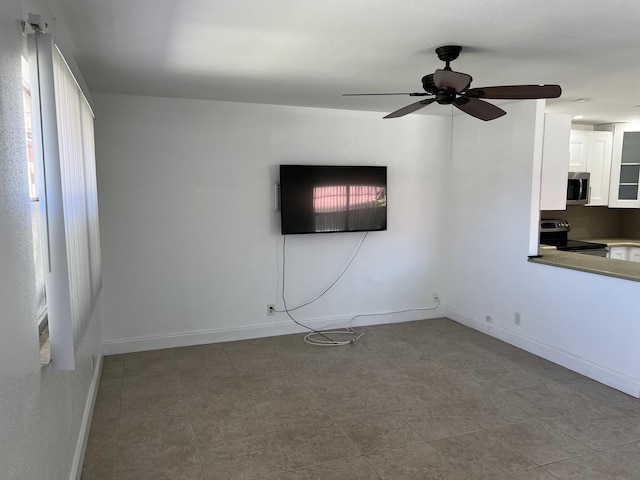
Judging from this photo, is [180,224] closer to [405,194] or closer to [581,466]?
[405,194]

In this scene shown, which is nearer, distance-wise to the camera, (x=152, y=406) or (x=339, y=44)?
(x=339, y=44)

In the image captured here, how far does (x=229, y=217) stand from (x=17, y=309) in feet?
10.4

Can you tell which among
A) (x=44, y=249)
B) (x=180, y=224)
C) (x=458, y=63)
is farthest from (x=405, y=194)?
(x=44, y=249)

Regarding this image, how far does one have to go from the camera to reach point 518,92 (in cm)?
259

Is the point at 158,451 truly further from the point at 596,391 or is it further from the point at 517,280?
the point at 517,280

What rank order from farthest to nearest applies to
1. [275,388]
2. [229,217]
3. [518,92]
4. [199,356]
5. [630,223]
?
[630,223]
[229,217]
[199,356]
[275,388]
[518,92]

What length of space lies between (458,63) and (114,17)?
2.24 m

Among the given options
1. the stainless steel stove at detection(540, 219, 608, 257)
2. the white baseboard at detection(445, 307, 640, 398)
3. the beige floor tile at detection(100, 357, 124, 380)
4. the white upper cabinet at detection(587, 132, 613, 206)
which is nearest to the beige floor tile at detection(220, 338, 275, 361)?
the beige floor tile at detection(100, 357, 124, 380)

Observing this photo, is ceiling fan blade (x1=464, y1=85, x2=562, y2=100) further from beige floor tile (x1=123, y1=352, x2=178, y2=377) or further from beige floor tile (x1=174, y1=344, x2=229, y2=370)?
beige floor tile (x1=123, y1=352, x2=178, y2=377)

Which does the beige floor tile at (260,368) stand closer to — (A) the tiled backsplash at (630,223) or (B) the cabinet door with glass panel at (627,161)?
(B) the cabinet door with glass panel at (627,161)

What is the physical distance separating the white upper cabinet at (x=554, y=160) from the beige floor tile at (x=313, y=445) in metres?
3.03

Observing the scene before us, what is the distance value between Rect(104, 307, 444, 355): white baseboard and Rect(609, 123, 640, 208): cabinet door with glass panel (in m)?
2.77

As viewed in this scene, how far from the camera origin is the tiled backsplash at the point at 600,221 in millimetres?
6004

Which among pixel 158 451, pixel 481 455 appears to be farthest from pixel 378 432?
pixel 158 451
